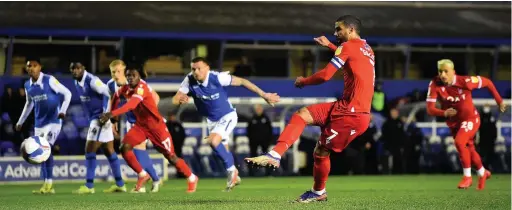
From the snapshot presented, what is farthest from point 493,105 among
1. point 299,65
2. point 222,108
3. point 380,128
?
point 222,108

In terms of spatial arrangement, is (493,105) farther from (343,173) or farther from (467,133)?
(467,133)

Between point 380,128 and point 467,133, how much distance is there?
469 inches

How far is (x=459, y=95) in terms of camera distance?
63.8 ft

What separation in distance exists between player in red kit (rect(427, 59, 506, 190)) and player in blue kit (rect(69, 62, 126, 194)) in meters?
5.36

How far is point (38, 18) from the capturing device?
3111 cm

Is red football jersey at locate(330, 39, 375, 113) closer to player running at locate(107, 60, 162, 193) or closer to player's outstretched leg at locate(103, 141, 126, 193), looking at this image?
player running at locate(107, 60, 162, 193)

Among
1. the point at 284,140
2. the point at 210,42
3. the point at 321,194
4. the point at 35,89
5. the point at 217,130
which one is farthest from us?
the point at 210,42

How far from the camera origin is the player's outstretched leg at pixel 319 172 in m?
13.7

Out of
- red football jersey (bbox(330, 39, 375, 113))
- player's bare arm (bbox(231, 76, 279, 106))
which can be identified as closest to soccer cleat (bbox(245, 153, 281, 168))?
red football jersey (bbox(330, 39, 375, 113))

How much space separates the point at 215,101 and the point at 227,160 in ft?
3.29

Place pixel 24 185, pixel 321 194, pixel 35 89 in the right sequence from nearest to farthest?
1. pixel 321 194
2. pixel 35 89
3. pixel 24 185

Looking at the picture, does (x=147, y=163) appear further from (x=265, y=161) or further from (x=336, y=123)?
(x=265, y=161)

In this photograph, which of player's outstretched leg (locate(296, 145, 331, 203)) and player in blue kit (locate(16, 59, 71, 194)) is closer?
player's outstretched leg (locate(296, 145, 331, 203))

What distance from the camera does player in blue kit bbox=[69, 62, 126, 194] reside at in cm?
1927
